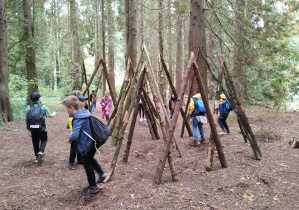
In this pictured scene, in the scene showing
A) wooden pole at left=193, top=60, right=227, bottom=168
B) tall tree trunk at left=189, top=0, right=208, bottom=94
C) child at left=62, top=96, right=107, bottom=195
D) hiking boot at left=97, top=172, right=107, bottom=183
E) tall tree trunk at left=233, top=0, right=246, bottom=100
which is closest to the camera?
child at left=62, top=96, right=107, bottom=195

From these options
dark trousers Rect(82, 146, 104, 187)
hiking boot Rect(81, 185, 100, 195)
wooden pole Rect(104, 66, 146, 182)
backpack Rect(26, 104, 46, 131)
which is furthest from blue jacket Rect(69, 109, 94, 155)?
backpack Rect(26, 104, 46, 131)

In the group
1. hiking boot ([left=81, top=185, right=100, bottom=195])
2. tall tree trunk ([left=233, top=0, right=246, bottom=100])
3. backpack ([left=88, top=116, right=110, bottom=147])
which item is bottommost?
hiking boot ([left=81, top=185, right=100, bottom=195])

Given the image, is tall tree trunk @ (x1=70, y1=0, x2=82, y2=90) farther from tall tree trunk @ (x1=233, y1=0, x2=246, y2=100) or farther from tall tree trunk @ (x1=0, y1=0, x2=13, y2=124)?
tall tree trunk @ (x1=233, y1=0, x2=246, y2=100)

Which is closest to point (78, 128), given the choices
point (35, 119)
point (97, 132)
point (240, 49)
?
point (97, 132)

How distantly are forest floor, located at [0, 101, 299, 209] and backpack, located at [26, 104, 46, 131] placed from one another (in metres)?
0.96

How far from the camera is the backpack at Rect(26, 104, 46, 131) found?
5.34 metres

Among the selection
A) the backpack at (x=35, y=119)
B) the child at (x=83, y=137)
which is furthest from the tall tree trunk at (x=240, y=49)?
the backpack at (x=35, y=119)

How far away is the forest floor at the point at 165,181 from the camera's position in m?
3.50

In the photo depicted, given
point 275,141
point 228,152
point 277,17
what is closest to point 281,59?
point 277,17

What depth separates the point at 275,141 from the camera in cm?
662

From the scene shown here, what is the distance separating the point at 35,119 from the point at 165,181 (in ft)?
10.5

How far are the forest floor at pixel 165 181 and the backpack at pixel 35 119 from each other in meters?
0.96

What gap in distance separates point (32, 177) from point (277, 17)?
9004 mm

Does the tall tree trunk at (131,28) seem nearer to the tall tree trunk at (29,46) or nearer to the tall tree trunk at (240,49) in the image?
the tall tree trunk at (240,49)
